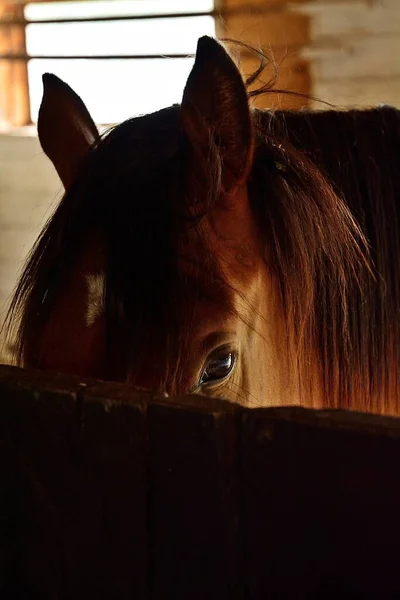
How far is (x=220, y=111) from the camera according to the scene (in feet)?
2.41

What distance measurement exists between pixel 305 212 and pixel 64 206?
0.28 m

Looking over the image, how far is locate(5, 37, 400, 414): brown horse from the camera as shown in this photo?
0.70 metres

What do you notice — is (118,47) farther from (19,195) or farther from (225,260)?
(225,260)

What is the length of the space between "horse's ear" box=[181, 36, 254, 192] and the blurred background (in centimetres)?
168

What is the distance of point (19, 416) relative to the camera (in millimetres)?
469

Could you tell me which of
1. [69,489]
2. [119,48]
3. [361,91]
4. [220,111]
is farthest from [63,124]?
[119,48]

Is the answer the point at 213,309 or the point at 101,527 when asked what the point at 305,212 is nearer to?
the point at 213,309

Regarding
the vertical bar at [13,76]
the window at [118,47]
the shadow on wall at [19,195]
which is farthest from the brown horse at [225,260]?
the vertical bar at [13,76]

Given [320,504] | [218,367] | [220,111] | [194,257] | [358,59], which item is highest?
[358,59]

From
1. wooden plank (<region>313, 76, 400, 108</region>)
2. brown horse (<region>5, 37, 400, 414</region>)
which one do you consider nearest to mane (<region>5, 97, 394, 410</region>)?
brown horse (<region>5, 37, 400, 414</region>)

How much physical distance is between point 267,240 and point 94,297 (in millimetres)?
226

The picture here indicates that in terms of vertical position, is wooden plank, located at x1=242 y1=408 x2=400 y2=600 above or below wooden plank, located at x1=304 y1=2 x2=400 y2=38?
below

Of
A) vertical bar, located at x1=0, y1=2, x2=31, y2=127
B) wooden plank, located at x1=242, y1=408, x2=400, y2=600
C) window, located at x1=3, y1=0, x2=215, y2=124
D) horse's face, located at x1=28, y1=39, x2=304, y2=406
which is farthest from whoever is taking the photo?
vertical bar, located at x1=0, y1=2, x2=31, y2=127

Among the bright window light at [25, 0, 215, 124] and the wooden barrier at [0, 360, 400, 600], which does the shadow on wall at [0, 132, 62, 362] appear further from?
the wooden barrier at [0, 360, 400, 600]
